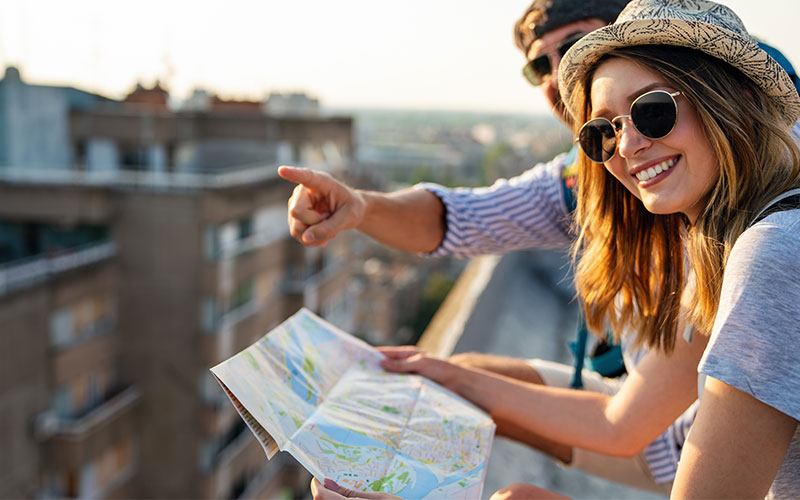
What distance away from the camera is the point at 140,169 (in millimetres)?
20141

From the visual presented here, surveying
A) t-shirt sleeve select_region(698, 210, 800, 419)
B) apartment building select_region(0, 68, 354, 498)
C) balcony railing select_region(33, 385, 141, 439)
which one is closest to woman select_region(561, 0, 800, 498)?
t-shirt sleeve select_region(698, 210, 800, 419)

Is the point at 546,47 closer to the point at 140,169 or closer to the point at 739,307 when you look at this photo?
the point at 739,307

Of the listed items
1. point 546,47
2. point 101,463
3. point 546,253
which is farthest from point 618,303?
point 101,463

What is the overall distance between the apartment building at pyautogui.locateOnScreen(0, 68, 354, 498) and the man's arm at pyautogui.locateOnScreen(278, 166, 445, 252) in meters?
11.6

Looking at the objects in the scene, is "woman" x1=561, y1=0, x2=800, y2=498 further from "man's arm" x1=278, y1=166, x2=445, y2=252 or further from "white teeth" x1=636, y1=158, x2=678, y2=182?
"man's arm" x1=278, y1=166, x2=445, y2=252

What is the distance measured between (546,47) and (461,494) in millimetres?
1527

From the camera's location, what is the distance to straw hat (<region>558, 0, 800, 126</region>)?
1403 millimetres

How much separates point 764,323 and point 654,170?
433 millimetres

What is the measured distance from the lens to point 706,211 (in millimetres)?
1461

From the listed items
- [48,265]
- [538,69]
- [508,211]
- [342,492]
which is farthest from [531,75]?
[48,265]

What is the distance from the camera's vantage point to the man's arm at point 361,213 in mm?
2143

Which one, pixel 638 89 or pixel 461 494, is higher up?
pixel 638 89

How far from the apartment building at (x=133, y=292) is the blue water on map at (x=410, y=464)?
40.5 ft

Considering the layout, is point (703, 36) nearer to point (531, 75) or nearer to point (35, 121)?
point (531, 75)
